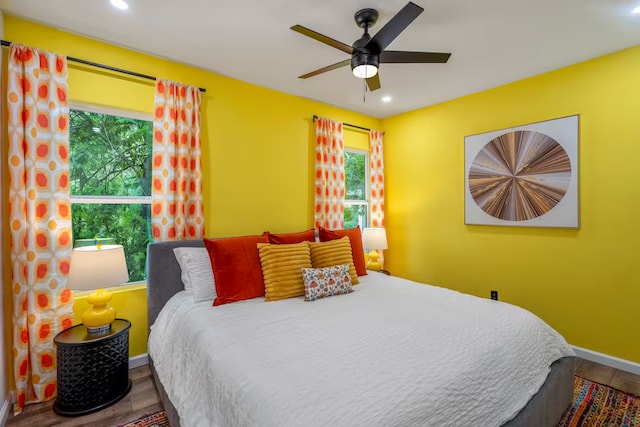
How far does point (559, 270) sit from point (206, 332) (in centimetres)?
320

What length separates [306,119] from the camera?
3701 millimetres

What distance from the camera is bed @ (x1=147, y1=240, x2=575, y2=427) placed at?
1.13 metres

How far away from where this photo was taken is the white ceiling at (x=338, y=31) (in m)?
2.01

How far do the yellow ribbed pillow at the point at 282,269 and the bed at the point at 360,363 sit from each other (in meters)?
0.10

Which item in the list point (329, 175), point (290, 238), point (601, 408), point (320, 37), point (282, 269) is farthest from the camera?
point (329, 175)

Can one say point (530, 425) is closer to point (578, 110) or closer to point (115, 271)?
point (115, 271)

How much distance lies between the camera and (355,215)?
4418 millimetres

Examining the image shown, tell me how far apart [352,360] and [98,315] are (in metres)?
1.85

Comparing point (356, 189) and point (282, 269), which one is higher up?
point (356, 189)

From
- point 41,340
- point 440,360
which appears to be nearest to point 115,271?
point 41,340

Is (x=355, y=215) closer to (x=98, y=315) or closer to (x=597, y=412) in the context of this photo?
(x=597, y=412)

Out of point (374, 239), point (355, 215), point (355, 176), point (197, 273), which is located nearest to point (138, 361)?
point (197, 273)

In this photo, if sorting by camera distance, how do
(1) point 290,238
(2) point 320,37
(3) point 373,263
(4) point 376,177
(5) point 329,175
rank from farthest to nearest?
1. (4) point 376,177
2. (5) point 329,175
3. (3) point 373,263
4. (1) point 290,238
5. (2) point 320,37

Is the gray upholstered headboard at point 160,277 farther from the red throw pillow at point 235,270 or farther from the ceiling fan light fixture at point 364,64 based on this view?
the ceiling fan light fixture at point 364,64
